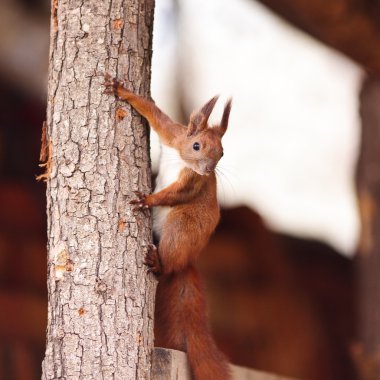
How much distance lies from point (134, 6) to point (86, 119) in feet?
1.41

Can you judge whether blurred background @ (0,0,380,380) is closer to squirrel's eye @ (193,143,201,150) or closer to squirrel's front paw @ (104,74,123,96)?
squirrel's eye @ (193,143,201,150)

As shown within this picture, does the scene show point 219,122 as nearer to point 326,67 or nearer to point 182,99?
point 182,99

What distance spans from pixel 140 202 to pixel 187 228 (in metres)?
0.30

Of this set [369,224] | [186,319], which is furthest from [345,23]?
[186,319]

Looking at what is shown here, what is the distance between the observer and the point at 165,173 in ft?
9.82

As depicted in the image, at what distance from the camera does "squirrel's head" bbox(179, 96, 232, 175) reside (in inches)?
110

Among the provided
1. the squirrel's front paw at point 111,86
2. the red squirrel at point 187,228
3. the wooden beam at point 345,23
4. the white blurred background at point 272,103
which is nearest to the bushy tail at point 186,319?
the red squirrel at point 187,228

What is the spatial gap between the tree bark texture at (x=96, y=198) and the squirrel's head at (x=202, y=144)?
19cm

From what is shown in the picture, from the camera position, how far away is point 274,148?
6.62 m

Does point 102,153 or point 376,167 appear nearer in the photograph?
point 102,153

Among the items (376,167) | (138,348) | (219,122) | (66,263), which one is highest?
(376,167)

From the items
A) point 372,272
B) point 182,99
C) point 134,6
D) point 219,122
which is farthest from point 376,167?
point 134,6

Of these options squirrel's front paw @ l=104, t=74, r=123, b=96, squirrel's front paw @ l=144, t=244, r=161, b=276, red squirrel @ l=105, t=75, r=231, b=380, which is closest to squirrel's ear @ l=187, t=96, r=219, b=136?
red squirrel @ l=105, t=75, r=231, b=380

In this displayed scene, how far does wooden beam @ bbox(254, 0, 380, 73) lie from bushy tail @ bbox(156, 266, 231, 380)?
1.93m
